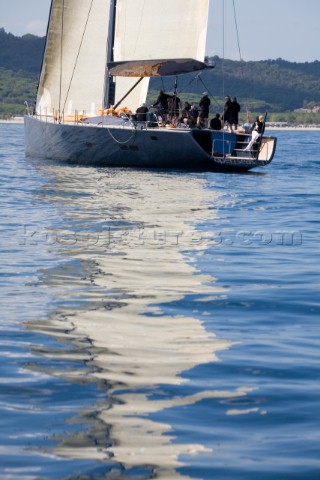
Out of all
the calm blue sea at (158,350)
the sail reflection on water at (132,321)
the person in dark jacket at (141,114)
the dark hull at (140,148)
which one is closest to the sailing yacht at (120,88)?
the dark hull at (140,148)

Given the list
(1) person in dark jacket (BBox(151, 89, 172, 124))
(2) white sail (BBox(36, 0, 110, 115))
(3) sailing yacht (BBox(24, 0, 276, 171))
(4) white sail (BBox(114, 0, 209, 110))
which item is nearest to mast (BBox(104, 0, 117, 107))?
(3) sailing yacht (BBox(24, 0, 276, 171))

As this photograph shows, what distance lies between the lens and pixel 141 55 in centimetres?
3372

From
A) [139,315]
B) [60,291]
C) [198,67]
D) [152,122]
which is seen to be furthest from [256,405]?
[198,67]

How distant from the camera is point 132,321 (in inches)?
358

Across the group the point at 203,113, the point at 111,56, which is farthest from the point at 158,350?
the point at 111,56

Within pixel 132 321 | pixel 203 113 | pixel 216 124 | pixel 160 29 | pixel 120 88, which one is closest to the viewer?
pixel 132 321

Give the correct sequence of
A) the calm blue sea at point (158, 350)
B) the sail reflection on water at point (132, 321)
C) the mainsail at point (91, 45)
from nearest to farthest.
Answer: the calm blue sea at point (158, 350), the sail reflection on water at point (132, 321), the mainsail at point (91, 45)

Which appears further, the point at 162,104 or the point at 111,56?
the point at 111,56

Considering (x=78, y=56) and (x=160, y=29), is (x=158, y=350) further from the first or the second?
(x=78, y=56)

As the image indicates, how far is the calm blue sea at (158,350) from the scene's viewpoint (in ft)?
19.0

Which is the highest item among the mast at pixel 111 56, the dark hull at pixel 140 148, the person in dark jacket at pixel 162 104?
the mast at pixel 111 56

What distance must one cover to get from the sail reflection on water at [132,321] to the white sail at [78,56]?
17.3 meters

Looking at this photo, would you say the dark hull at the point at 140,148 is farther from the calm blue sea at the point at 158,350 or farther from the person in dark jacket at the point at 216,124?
the calm blue sea at the point at 158,350

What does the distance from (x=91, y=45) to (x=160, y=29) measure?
12.0ft
